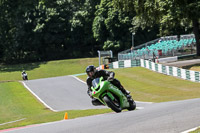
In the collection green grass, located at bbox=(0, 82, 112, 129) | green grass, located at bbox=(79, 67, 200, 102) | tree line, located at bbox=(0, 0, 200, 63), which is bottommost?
green grass, located at bbox=(0, 82, 112, 129)

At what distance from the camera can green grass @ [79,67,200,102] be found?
24.4 meters

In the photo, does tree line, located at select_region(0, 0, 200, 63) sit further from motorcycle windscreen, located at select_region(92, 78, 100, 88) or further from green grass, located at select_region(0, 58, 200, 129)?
motorcycle windscreen, located at select_region(92, 78, 100, 88)

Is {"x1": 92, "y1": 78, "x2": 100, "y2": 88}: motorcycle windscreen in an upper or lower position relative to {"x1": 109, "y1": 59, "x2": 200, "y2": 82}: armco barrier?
upper

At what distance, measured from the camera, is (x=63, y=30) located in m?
68.1

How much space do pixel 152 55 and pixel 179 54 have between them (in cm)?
412

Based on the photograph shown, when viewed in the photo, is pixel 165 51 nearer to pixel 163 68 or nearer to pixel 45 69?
pixel 163 68

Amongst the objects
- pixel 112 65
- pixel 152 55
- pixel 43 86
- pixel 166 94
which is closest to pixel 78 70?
pixel 112 65

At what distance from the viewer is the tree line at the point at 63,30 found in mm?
64250

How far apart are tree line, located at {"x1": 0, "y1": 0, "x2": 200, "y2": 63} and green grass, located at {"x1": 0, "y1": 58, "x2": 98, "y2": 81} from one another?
510 centimetres

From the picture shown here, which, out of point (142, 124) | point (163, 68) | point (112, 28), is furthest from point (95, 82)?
point (112, 28)

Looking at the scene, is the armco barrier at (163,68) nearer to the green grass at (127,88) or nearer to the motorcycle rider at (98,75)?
the green grass at (127,88)

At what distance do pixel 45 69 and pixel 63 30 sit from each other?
12876mm

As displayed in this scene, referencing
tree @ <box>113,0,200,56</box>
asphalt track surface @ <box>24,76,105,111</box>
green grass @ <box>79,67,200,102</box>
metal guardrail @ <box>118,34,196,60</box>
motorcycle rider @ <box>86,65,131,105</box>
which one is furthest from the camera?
metal guardrail @ <box>118,34,196,60</box>

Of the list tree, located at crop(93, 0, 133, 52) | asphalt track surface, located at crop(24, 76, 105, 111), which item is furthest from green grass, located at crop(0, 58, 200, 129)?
tree, located at crop(93, 0, 133, 52)
